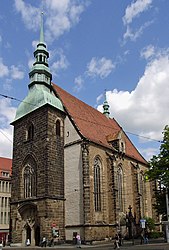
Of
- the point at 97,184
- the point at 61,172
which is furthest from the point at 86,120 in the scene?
the point at 97,184

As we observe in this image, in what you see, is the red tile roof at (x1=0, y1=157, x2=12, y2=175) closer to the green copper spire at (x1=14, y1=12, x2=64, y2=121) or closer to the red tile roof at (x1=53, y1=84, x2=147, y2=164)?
the red tile roof at (x1=53, y1=84, x2=147, y2=164)

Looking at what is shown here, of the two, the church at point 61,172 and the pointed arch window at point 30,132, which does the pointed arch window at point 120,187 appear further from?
the pointed arch window at point 30,132

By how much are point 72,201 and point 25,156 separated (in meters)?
7.70

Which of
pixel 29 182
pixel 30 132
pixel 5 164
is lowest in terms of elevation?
pixel 29 182

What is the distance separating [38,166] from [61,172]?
262 cm

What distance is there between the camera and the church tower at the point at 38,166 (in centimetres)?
3159

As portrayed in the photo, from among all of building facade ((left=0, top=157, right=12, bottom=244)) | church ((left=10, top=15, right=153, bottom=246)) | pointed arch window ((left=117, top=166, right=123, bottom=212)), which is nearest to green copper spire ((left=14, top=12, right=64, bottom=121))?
church ((left=10, top=15, right=153, bottom=246))

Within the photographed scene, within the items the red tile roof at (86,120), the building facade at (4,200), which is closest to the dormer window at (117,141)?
the red tile roof at (86,120)

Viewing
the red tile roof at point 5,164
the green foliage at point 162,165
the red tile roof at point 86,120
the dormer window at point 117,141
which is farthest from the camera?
the red tile roof at point 5,164

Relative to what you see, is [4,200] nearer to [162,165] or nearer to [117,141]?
[117,141]

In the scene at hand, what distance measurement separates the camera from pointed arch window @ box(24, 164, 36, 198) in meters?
33.8

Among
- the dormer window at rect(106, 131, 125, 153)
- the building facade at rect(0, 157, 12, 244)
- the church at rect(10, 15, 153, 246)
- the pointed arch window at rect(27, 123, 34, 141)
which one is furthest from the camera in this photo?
the building facade at rect(0, 157, 12, 244)

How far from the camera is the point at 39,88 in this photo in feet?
123

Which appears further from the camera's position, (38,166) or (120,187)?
(120,187)
